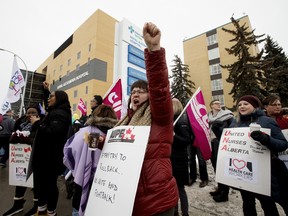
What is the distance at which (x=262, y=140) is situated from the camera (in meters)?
2.12

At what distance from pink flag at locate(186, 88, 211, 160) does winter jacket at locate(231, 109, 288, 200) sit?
0.78 m

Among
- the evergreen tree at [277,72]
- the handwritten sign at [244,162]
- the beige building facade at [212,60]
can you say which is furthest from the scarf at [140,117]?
the beige building facade at [212,60]

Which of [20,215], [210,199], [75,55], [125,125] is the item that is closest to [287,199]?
[210,199]

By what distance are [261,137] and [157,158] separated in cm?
144

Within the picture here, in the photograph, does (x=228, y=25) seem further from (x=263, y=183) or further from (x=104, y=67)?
(x=263, y=183)

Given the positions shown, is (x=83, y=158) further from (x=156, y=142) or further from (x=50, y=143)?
(x=50, y=143)

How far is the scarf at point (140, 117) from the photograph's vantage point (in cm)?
154

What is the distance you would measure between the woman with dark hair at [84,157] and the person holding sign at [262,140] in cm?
183

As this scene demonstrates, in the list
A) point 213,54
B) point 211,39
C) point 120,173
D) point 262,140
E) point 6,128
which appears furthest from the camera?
point 211,39

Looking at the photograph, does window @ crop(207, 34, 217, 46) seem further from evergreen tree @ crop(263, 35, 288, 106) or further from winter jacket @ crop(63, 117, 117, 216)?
winter jacket @ crop(63, 117, 117, 216)

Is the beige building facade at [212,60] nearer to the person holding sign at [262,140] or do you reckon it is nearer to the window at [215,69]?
the window at [215,69]

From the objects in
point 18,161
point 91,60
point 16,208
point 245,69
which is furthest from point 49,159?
point 91,60

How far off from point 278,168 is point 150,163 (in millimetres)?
1817

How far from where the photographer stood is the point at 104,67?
26578 mm
